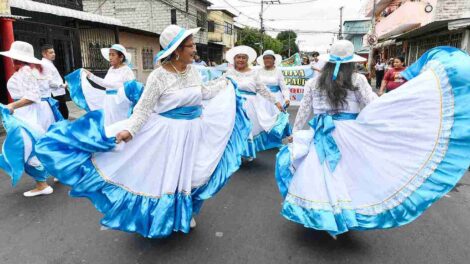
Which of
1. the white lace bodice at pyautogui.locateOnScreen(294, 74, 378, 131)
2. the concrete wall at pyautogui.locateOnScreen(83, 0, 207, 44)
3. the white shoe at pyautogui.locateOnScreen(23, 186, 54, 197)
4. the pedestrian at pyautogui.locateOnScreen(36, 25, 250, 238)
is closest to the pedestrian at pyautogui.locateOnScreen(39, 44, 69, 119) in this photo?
the white shoe at pyautogui.locateOnScreen(23, 186, 54, 197)

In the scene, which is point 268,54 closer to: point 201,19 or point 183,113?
point 183,113

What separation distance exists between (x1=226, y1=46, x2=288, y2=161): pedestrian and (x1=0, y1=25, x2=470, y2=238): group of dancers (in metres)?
2.09

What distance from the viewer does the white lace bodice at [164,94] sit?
9.32ft

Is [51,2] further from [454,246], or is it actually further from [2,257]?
[454,246]

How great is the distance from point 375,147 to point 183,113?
160 cm

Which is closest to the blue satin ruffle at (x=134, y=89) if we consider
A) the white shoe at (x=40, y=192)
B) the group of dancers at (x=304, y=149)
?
the group of dancers at (x=304, y=149)

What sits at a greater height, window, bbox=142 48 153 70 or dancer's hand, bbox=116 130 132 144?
window, bbox=142 48 153 70

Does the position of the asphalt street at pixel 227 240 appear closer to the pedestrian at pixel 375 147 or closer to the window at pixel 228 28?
the pedestrian at pixel 375 147

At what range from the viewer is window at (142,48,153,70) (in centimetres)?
2221

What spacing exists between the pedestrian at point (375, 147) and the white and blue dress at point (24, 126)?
279 cm

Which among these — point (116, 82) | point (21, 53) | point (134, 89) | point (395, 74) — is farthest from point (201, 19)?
point (21, 53)

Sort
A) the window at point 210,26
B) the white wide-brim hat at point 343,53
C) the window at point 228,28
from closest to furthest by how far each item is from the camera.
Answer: the white wide-brim hat at point 343,53
the window at point 210,26
the window at point 228,28

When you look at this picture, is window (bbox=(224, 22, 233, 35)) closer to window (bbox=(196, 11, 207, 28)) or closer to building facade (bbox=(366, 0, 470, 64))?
window (bbox=(196, 11, 207, 28))

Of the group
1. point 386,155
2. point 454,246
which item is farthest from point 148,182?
point 454,246
